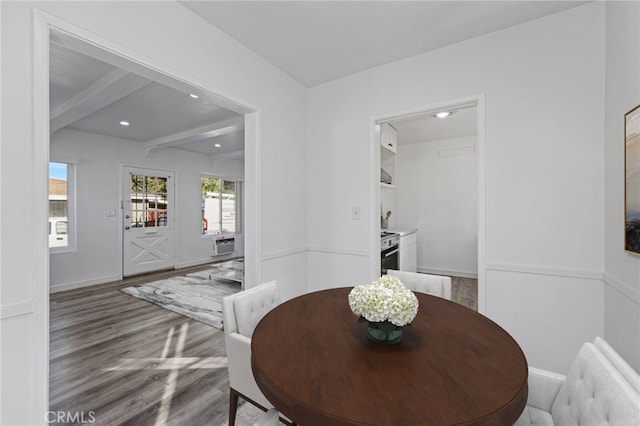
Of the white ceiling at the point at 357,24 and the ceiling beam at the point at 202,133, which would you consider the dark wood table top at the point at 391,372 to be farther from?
the ceiling beam at the point at 202,133

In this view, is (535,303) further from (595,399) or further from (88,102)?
(88,102)

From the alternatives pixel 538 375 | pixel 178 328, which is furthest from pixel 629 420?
pixel 178 328

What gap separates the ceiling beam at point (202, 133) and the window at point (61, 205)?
1.32 metres

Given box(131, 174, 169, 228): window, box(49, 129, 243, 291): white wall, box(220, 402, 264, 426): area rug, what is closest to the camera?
box(220, 402, 264, 426): area rug

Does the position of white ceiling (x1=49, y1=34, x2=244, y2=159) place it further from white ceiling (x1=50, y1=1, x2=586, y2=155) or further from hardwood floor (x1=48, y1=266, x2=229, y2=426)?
hardwood floor (x1=48, y1=266, x2=229, y2=426)

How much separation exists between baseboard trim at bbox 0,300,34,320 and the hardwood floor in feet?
3.23

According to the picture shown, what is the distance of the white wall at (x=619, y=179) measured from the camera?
1.41 metres

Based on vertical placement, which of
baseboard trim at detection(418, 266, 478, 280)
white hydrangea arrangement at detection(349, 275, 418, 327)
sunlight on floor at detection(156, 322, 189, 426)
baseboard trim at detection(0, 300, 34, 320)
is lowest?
sunlight on floor at detection(156, 322, 189, 426)

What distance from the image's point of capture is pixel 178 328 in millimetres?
3023

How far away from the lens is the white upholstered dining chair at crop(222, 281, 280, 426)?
53.4 inches

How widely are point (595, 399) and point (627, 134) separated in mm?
1448

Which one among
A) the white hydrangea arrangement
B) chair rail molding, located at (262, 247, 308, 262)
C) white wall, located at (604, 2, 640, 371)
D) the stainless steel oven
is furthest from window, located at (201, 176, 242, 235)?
white wall, located at (604, 2, 640, 371)

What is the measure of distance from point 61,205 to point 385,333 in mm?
5992

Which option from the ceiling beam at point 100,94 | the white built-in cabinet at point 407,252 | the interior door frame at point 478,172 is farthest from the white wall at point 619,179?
the ceiling beam at point 100,94
